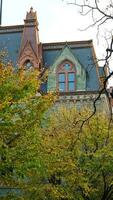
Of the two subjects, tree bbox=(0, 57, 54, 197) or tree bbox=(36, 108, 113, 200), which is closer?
tree bbox=(0, 57, 54, 197)

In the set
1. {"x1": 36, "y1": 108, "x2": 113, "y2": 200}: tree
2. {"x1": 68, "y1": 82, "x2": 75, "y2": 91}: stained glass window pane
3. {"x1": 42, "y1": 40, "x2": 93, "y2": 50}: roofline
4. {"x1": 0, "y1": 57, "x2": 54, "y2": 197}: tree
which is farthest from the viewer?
{"x1": 42, "y1": 40, "x2": 93, "y2": 50}: roofline

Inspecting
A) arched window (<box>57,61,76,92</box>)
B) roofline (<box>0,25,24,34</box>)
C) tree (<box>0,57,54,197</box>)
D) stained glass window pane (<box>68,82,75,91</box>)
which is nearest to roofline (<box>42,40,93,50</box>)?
arched window (<box>57,61,76,92</box>)

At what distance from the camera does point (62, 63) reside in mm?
36281

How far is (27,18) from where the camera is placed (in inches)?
1481

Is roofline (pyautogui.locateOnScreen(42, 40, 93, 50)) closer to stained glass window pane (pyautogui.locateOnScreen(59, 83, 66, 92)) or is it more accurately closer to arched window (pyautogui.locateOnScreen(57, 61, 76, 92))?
arched window (pyautogui.locateOnScreen(57, 61, 76, 92))

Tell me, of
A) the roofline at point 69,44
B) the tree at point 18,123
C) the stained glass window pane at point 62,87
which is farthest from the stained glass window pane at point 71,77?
the tree at point 18,123

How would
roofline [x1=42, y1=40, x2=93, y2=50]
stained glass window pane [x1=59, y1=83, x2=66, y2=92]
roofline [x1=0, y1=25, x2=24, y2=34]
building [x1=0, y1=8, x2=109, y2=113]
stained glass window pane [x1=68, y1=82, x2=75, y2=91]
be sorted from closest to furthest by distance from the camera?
1. building [x1=0, y1=8, x2=109, y2=113]
2. stained glass window pane [x1=68, y1=82, x2=75, y2=91]
3. stained glass window pane [x1=59, y1=83, x2=66, y2=92]
4. roofline [x1=42, y1=40, x2=93, y2=50]
5. roofline [x1=0, y1=25, x2=24, y2=34]

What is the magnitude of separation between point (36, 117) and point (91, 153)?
5552 mm

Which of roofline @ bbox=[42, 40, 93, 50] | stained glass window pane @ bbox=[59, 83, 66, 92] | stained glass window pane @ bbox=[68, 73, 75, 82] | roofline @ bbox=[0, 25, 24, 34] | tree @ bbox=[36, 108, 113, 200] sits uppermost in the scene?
roofline @ bbox=[0, 25, 24, 34]

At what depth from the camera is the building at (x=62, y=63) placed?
1393 inches

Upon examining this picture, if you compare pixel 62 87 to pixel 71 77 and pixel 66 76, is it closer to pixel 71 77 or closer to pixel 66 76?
pixel 66 76

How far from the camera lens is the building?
3538cm

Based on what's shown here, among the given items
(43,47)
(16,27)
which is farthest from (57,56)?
(16,27)

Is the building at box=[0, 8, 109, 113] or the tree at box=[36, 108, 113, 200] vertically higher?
the building at box=[0, 8, 109, 113]
